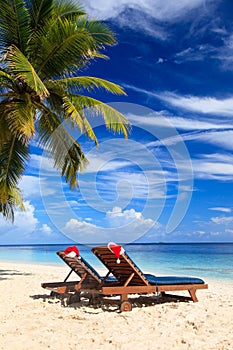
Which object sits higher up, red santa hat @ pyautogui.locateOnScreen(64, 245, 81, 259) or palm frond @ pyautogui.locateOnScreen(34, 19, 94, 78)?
palm frond @ pyautogui.locateOnScreen(34, 19, 94, 78)

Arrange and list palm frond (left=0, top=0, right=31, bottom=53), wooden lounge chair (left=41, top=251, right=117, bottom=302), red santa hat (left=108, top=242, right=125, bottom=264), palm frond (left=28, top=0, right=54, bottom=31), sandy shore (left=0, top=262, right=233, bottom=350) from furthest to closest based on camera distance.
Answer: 1. palm frond (left=28, top=0, right=54, bottom=31)
2. palm frond (left=0, top=0, right=31, bottom=53)
3. wooden lounge chair (left=41, top=251, right=117, bottom=302)
4. red santa hat (left=108, top=242, right=125, bottom=264)
5. sandy shore (left=0, top=262, right=233, bottom=350)

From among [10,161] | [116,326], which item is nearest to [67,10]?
[10,161]

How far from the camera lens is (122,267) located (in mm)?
6227

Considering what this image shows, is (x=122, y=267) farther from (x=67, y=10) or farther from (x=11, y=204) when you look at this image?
(x=11, y=204)

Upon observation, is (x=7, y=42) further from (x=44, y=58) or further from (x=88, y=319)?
(x=88, y=319)

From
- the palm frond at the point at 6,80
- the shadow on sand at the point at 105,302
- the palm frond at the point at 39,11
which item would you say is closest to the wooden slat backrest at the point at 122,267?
the shadow on sand at the point at 105,302

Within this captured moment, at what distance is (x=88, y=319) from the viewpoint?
5.45 metres

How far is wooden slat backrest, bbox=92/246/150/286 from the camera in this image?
6046 millimetres

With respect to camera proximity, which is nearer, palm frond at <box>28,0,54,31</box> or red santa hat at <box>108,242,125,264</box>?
red santa hat at <box>108,242,125,264</box>

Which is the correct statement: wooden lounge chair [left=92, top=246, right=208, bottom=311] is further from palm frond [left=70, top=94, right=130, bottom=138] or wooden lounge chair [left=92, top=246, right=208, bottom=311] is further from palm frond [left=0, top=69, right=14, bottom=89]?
palm frond [left=0, top=69, right=14, bottom=89]

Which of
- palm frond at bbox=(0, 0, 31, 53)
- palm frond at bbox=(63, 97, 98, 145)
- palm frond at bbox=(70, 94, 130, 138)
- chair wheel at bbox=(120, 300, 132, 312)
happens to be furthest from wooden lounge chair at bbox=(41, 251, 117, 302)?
palm frond at bbox=(0, 0, 31, 53)

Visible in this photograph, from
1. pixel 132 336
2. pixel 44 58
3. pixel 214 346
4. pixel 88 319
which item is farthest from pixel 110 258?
pixel 44 58

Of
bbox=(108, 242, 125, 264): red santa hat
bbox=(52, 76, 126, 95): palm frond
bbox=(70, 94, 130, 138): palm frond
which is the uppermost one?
bbox=(52, 76, 126, 95): palm frond

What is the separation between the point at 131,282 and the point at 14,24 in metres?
5.68
